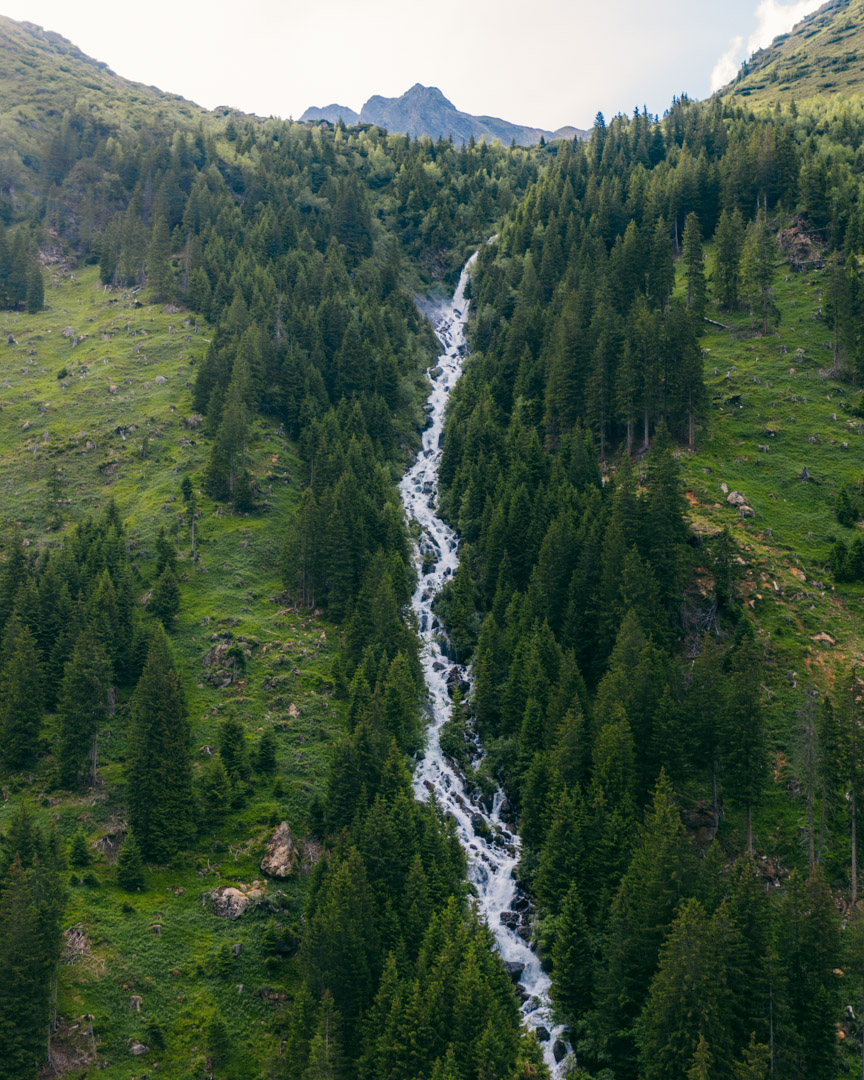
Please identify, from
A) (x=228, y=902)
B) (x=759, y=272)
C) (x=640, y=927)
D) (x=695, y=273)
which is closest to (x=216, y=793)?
(x=228, y=902)

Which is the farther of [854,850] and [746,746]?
[746,746]

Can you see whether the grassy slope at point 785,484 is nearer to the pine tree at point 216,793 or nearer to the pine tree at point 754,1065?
the pine tree at point 754,1065

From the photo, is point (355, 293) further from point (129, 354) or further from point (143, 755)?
point (143, 755)

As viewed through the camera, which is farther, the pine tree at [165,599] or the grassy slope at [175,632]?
the pine tree at [165,599]

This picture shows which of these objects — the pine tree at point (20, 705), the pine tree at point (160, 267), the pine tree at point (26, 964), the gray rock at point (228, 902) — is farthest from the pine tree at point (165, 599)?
the pine tree at point (160, 267)

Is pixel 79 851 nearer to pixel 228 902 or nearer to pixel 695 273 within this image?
pixel 228 902

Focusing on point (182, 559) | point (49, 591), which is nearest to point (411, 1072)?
point (49, 591)
